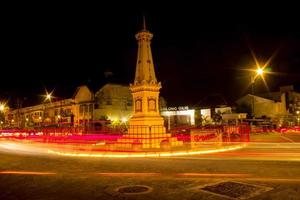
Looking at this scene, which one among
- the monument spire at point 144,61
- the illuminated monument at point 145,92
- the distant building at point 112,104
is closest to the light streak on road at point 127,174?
the illuminated monument at point 145,92

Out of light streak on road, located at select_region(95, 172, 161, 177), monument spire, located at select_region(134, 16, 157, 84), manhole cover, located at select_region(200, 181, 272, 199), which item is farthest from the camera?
monument spire, located at select_region(134, 16, 157, 84)

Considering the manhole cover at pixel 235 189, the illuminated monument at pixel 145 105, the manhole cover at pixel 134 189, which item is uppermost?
the illuminated monument at pixel 145 105

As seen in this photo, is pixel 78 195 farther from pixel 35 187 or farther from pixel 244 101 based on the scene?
pixel 244 101

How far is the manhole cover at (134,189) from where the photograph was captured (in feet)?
23.7

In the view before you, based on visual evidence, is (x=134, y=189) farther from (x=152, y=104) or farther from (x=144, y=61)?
(x=144, y=61)

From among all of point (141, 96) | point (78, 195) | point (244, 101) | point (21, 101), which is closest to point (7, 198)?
point (78, 195)

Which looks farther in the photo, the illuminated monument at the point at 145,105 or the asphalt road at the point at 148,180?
the illuminated monument at the point at 145,105

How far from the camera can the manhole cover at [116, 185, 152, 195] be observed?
721cm

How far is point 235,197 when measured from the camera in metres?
6.46

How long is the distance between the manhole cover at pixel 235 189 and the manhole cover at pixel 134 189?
58.2 inches

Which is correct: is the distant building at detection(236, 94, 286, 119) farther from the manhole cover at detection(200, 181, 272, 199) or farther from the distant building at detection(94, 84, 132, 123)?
the manhole cover at detection(200, 181, 272, 199)

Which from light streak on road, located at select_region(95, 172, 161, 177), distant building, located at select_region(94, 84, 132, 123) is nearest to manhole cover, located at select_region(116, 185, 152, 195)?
light streak on road, located at select_region(95, 172, 161, 177)

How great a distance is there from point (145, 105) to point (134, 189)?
1419 centimetres

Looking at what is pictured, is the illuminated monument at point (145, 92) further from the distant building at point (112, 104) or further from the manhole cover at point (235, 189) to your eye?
the distant building at point (112, 104)
